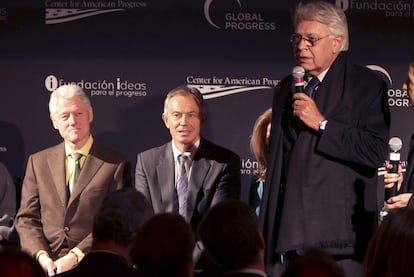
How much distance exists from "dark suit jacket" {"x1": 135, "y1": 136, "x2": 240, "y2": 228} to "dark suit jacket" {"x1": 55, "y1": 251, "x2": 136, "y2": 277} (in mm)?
2108

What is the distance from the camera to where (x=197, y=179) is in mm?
5547

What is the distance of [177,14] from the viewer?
20.3ft

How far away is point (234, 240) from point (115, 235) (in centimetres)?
51

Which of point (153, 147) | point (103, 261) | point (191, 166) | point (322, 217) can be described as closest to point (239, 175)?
point (191, 166)

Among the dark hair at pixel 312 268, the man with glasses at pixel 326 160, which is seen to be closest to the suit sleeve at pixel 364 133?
the man with glasses at pixel 326 160

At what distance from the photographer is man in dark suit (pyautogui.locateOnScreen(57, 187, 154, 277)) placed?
330 centimetres

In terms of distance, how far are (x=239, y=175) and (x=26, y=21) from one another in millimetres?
1947

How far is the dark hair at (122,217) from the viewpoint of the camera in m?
3.40

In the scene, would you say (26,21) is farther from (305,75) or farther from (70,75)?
(305,75)

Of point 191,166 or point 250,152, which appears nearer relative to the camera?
point 191,166

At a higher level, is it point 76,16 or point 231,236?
point 76,16

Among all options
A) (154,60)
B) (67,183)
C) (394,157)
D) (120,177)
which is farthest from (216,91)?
(394,157)

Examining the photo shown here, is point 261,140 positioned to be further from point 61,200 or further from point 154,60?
point 61,200

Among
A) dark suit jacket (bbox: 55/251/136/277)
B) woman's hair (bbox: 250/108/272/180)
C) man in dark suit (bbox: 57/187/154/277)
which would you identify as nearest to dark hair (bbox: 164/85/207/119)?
woman's hair (bbox: 250/108/272/180)
